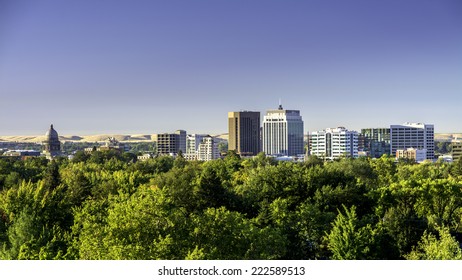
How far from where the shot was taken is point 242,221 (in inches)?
324

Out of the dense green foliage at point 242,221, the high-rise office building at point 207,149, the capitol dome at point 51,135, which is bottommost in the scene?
the high-rise office building at point 207,149

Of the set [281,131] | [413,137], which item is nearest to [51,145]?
[281,131]

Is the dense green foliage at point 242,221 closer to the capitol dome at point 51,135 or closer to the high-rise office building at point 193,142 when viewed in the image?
the capitol dome at point 51,135

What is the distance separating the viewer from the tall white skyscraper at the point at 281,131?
2127 inches

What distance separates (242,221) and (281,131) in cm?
4763

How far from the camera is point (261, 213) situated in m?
10.2

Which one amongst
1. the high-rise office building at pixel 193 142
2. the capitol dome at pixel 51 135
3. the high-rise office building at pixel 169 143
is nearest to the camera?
the capitol dome at pixel 51 135

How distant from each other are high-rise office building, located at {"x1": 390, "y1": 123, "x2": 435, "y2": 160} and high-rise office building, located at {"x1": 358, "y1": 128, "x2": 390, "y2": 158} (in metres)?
0.78

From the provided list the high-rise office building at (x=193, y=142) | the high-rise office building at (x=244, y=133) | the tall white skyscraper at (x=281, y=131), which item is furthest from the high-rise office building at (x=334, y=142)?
the high-rise office building at (x=193, y=142)

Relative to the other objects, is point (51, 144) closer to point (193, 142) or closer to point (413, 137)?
point (193, 142)

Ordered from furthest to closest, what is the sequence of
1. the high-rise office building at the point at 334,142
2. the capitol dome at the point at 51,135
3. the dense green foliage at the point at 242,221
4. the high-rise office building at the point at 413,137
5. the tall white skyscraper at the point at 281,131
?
the high-rise office building at the point at 334,142, the tall white skyscraper at the point at 281,131, the high-rise office building at the point at 413,137, the capitol dome at the point at 51,135, the dense green foliage at the point at 242,221

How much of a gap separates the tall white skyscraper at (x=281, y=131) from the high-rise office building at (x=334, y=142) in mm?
1765

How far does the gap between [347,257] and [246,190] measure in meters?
4.82
